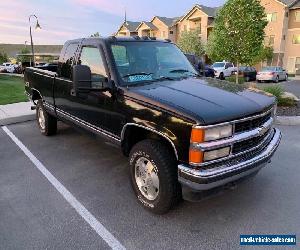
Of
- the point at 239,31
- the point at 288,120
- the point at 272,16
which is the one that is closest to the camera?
the point at 288,120

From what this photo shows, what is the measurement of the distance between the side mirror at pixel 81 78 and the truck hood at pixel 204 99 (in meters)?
0.57

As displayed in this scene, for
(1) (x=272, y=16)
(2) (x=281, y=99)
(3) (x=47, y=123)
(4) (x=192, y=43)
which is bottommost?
(3) (x=47, y=123)

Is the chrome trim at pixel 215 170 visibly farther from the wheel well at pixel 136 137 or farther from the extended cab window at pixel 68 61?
the extended cab window at pixel 68 61

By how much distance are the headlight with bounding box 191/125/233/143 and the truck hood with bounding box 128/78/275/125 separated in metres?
0.09

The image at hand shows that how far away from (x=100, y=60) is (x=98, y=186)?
6.04 ft

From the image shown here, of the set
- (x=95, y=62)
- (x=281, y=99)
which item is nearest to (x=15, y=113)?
(x=95, y=62)

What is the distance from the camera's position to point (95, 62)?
470cm

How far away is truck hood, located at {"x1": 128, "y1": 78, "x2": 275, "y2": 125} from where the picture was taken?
3268 mm

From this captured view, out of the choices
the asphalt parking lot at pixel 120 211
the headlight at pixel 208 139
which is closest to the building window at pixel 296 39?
the asphalt parking lot at pixel 120 211

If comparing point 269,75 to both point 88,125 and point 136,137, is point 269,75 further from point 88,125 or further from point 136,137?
point 136,137

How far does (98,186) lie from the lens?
4.66m

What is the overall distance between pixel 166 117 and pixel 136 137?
940mm

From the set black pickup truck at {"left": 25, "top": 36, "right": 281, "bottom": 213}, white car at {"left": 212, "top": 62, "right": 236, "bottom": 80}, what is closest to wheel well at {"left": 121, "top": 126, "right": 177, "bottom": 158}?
black pickup truck at {"left": 25, "top": 36, "right": 281, "bottom": 213}

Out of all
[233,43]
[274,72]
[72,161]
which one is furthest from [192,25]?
[72,161]
